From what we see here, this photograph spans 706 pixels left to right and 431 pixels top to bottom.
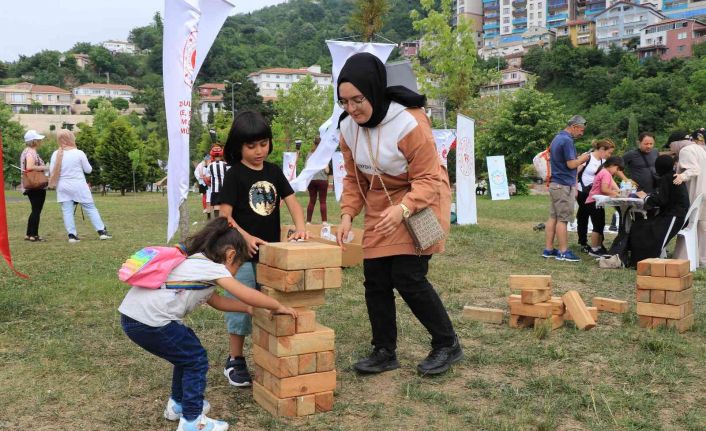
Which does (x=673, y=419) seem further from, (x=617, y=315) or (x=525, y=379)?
(x=617, y=315)

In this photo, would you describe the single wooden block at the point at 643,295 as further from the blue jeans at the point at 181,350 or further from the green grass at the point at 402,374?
the blue jeans at the point at 181,350

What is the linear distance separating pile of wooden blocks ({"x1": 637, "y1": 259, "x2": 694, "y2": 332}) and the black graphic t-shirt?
292cm

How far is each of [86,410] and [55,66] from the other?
6306 inches

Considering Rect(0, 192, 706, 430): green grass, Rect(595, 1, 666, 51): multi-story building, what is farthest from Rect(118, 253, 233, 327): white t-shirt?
Rect(595, 1, 666, 51): multi-story building

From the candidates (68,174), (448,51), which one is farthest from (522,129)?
(68,174)

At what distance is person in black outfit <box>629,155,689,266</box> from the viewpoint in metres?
6.66

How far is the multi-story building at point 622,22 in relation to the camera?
315 feet

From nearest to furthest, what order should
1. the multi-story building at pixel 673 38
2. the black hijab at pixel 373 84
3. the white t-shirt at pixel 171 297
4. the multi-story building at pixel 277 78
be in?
the white t-shirt at pixel 171 297, the black hijab at pixel 373 84, the multi-story building at pixel 673 38, the multi-story building at pixel 277 78

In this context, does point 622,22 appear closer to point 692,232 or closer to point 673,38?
point 673,38

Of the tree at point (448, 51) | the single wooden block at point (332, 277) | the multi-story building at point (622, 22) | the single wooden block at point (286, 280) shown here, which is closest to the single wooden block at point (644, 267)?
the single wooden block at point (332, 277)

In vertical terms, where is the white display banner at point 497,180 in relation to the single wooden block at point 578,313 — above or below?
above

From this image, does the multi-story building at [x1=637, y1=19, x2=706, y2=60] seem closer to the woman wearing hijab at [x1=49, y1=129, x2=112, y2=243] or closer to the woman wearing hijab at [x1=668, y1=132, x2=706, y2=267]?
the woman wearing hijab at [x1=668, y1=132, x2=706, y2=267]

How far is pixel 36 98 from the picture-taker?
116062 millimetres

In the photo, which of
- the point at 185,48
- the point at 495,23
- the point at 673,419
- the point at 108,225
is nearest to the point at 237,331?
the point at 673,419
